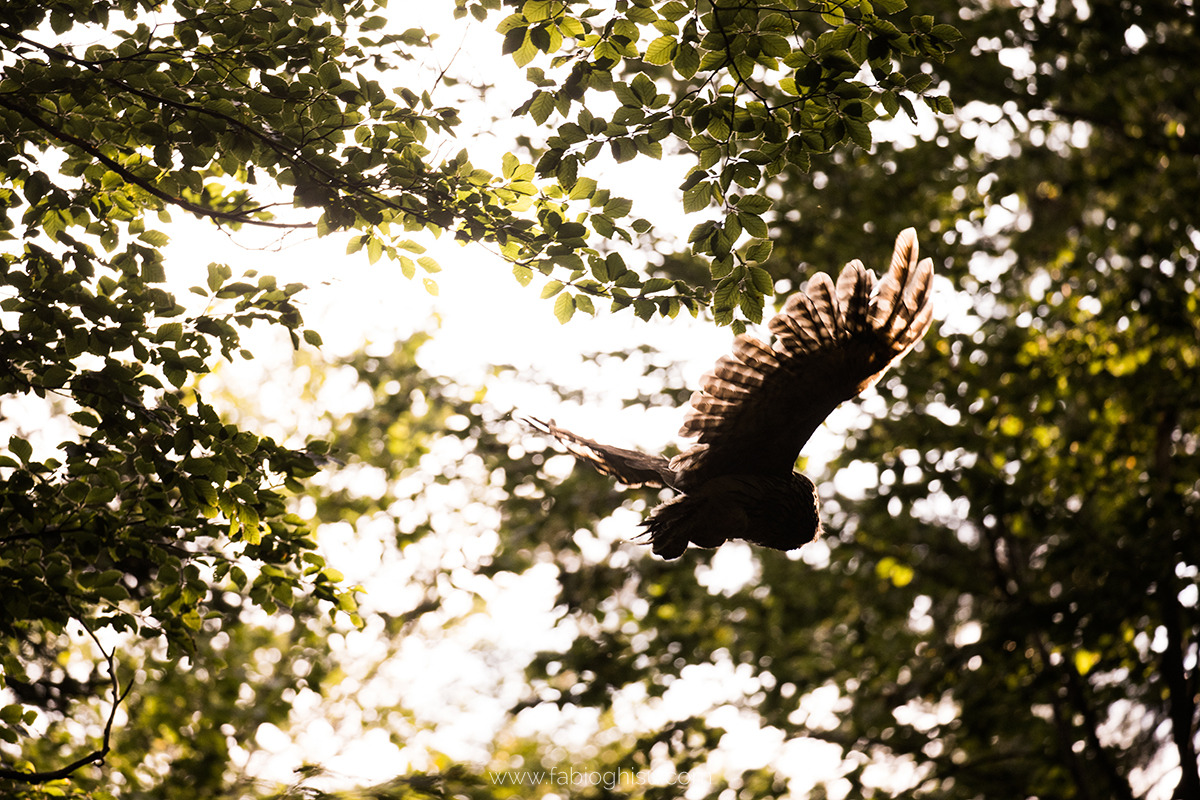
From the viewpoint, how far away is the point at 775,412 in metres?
2.37

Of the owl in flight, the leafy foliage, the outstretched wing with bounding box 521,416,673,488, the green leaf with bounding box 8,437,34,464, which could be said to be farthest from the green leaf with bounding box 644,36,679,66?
the green leaf with bounding box 8,437,34,464

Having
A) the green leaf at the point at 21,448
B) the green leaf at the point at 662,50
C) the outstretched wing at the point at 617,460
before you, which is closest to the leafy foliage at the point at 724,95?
the green leaf at the point at 662,50

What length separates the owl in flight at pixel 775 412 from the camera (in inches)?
88.7

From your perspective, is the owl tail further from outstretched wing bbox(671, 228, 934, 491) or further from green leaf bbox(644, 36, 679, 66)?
green leaf bbox(644, 36, 679, 66)

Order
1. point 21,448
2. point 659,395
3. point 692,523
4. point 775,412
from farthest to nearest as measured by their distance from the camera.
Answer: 1. point 659,395
2. point 21,448
3. point 775,412
4. point 692,523

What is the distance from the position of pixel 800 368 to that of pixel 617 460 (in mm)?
602

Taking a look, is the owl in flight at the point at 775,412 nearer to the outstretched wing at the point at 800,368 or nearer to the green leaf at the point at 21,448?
the outstretched wing at the point at 800,368

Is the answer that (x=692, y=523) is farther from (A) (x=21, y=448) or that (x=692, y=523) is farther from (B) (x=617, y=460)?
(A) (x=21, y=448)

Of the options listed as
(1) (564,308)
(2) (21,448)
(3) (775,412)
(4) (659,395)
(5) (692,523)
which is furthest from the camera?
(4) (659,395)

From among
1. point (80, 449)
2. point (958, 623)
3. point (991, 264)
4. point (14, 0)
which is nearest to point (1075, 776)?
point (958, 623)

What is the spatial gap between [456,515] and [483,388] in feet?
4.42

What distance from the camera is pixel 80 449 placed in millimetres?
2668

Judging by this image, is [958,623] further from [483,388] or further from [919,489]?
[483,388]

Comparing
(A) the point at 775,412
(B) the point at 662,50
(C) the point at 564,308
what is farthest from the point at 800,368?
(B) the point at 662,50
